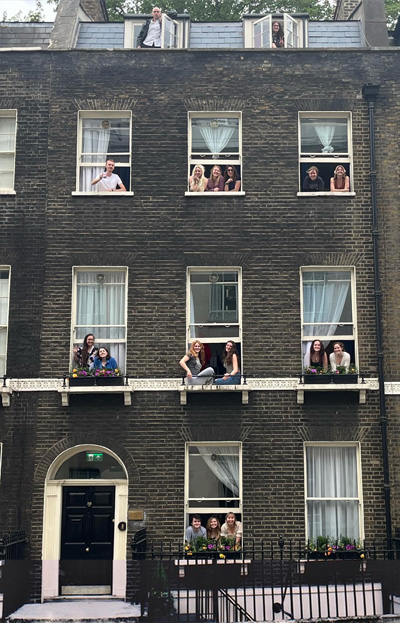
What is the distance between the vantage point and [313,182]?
19.6 m

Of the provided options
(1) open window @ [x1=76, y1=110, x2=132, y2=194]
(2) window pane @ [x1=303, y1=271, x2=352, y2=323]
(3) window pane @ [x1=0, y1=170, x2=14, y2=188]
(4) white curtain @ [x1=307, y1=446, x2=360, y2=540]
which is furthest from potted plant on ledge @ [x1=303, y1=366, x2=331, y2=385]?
(3) window pane @ [x1=0, y1=170, x2=14, y2=188]

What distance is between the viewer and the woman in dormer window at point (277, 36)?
69.7 ft

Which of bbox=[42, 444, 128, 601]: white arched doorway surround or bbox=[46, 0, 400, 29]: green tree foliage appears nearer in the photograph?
bbox=[42, 444, 128, 601]: white arched doorway surround

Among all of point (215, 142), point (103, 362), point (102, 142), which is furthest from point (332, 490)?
point (102, 142)

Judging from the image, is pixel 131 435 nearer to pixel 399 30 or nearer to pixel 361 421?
pixel 361 421

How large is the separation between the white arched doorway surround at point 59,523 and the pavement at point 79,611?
372 millimetres

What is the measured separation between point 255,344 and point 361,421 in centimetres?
262

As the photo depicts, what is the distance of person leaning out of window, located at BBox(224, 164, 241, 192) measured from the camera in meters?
19.6

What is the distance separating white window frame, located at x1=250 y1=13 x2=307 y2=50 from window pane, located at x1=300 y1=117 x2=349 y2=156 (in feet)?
7.79

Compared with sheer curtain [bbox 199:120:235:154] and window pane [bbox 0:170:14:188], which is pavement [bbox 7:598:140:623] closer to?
window pane [bbox 0:170:14:188]

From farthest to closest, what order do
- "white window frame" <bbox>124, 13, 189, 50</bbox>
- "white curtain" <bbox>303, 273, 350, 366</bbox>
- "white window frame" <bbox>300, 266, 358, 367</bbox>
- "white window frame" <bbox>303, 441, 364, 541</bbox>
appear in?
1. "white window frame" <bbox>124, 13, 189, 50</bbox>
2. "white curtain" <bbox>303, 273, 350, 366</bbox>
3. "white window frame" <bbox>300, 266, 358, 367</bbox>
4. "white window frame" <bbox>303, 441, 364, 541</bbox>

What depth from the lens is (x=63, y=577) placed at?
18.0 meters

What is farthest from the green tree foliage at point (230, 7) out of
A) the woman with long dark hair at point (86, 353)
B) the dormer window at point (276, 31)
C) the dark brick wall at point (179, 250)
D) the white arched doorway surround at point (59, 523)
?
the white arched doorway surround at point (59, 523)

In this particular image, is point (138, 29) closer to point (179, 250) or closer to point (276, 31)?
point (276, 31)
